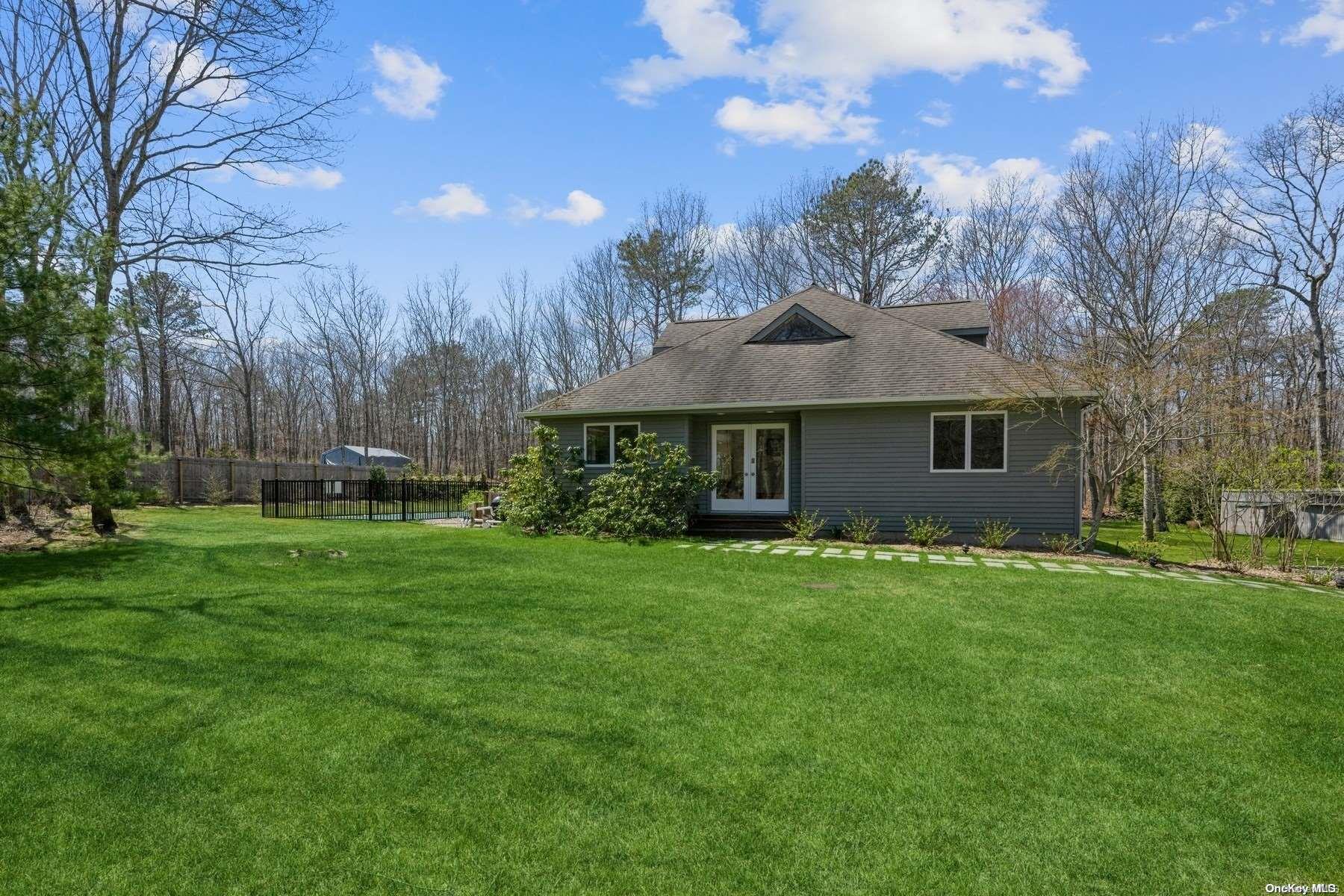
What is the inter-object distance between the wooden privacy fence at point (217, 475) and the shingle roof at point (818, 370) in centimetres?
1267

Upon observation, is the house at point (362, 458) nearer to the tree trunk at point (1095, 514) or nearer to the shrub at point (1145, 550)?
the tree trunk at point (1095, 514)

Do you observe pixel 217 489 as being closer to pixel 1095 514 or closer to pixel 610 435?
pixel 610 435

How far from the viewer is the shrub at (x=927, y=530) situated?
1157 cm

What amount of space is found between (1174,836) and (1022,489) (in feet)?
33.1

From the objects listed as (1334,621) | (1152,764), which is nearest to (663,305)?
(1334,621)

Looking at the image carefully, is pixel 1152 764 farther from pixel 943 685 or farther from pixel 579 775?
pixel 579 775

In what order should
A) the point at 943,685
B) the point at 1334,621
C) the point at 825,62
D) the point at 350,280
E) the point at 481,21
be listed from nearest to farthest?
the point at 943,685
the point at 1334,621
the point at 481,21
the point at 825,62
the point at 350,280

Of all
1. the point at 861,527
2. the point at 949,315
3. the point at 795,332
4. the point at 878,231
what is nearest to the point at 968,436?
the point at 861,527

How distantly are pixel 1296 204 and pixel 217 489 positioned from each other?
105 ft

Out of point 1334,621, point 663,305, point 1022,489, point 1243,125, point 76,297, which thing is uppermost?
point 1243,125

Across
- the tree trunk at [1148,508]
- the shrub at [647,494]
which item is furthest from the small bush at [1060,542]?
the shrub at [647,494]

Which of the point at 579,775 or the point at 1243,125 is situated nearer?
the point at 579,775

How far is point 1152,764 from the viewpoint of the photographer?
10.8 feet

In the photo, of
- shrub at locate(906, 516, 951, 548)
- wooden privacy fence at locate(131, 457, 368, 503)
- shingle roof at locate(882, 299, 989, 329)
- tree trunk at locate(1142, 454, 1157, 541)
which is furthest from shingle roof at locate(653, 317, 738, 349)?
wooden privacy fence at locate(131, 457, 368, 503)
